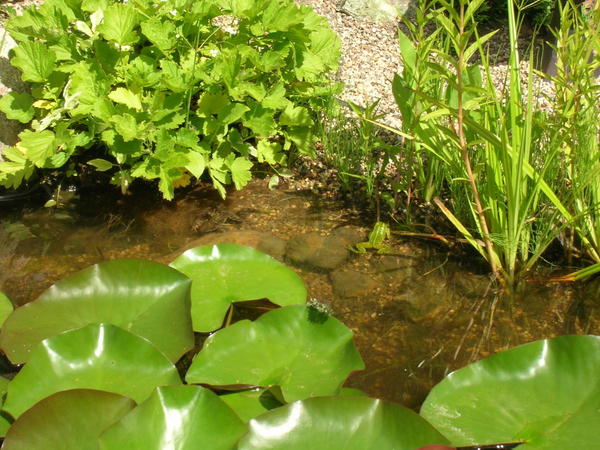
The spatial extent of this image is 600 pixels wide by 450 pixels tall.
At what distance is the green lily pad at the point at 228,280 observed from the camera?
75.8 inches

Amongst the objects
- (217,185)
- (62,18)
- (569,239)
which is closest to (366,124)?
(217,185)

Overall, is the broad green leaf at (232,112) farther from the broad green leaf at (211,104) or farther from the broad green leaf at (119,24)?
the broad green leaf at (119,24)

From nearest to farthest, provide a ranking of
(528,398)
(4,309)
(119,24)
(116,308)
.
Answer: (528,398) → (116,308) → (4,309) → (119,24)

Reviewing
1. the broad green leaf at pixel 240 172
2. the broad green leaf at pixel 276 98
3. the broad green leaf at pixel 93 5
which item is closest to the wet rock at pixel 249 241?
the broad green leaf at pixel 240 172

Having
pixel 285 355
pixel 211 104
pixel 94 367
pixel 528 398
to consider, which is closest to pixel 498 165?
pixel 528 398

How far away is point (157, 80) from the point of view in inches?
96.7

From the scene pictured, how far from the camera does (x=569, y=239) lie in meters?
2.30

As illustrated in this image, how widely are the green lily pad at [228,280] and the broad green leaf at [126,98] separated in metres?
0.67

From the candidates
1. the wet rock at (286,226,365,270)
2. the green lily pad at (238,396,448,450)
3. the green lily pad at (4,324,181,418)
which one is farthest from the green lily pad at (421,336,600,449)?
the wet rock at (286,226,365,270)

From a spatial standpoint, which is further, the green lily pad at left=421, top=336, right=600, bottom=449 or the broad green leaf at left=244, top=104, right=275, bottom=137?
the broad green leaf at left=244, top=104, right=275, bottom=137

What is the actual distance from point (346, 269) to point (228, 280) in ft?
1.83

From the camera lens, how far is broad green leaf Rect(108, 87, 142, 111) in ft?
7.63

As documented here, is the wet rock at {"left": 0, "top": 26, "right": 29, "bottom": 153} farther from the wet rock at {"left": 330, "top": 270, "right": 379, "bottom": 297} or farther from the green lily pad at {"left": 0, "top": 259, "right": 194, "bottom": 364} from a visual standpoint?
the wet rock at {"left": 330, "top": 270, "right": 379, "bottom": 297}

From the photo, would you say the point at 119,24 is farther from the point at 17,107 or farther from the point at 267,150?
the point at 267,150
